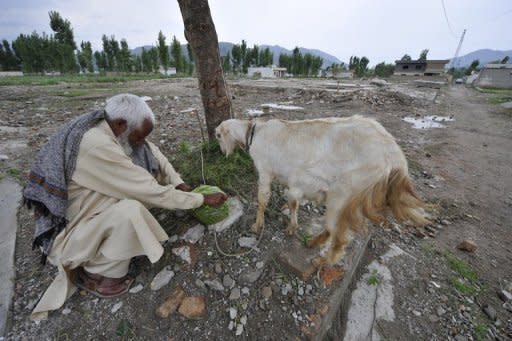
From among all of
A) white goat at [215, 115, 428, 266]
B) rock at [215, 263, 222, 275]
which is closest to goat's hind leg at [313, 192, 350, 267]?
white goat at [215, 115, 428, 266]

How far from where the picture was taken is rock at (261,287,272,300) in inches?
85.4

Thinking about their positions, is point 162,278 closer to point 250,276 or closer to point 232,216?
point 250,276

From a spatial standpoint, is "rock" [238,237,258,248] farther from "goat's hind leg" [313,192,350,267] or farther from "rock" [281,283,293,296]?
"goat's hind leg" [313,192,350,267]

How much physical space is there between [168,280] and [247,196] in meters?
1.43

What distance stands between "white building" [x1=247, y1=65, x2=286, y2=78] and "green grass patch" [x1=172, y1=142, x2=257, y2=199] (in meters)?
42.7

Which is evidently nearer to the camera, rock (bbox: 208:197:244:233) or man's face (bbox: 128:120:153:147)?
man's face (bbox: 128:120:153:147)

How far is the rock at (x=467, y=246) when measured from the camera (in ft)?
9.79

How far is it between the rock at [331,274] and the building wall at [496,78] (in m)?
45.1

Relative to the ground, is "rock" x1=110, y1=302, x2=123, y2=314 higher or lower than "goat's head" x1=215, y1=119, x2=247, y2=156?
lower

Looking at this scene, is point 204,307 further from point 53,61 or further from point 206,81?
point 53,61

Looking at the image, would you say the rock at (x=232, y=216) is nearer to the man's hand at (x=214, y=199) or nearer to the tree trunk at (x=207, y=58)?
the man's hand at (x=214, y=199)

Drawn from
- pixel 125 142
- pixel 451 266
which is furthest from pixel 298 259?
pixel 125 142

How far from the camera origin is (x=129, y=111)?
2.10m

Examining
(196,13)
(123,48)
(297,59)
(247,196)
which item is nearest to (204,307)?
(247,196)
